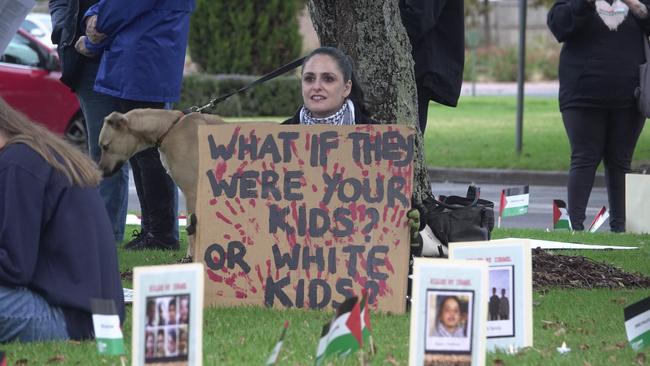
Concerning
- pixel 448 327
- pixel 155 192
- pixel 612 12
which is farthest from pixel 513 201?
pixel 448 327

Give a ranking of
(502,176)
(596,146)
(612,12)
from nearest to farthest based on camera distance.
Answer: (612,12), (596,146), (502,176)

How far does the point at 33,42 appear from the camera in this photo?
14.9m

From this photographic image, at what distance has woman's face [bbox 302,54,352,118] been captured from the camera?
623 centimetres

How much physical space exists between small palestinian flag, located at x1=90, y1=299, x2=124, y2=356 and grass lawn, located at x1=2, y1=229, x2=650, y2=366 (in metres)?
0.75

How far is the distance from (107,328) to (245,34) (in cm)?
2379

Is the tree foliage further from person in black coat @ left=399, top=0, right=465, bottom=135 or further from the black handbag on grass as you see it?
the black handbag on grass

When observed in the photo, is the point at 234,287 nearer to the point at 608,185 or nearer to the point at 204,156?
the point at 204,156

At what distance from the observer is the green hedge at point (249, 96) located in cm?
2523

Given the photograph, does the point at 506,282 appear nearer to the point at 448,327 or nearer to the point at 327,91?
the point at 448,327

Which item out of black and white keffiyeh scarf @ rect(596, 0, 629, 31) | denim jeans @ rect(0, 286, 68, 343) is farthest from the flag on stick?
denim jeans @ rect(0, 286, 68, 343)

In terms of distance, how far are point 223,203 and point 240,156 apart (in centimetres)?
22

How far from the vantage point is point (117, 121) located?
23.0 ft

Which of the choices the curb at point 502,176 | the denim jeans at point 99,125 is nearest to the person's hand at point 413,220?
the denim jeans at point 99,125

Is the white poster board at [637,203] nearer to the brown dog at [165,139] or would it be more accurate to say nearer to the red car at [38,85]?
the brown dog at [165,139]
